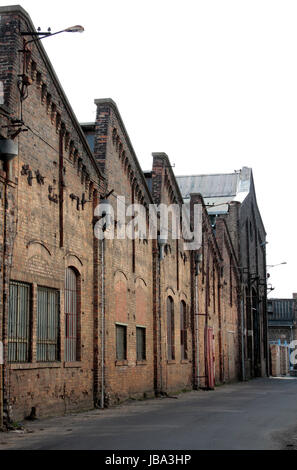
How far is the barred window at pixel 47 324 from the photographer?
56.1ft

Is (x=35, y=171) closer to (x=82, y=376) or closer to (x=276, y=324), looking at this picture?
(x=82, y=376)

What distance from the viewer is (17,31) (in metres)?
16.2

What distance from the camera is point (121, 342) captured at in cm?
2298

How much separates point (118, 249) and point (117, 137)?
3.61m

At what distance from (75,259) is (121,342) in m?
4.77

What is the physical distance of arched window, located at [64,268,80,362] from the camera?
18.8 meters

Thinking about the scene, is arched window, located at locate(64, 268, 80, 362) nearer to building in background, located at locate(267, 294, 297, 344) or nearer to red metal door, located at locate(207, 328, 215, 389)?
red metal door, located at locate(207, 328, 215, 389)

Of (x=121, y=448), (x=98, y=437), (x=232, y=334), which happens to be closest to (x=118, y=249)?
(x=98, y=437)

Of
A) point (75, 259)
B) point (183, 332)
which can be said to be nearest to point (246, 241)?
point (183, 332)

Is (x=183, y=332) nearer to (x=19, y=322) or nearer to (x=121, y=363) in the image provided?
(x=121, y=363)

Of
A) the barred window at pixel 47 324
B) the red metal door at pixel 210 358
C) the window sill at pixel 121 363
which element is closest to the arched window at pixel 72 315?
the barred window at pixel 47 324

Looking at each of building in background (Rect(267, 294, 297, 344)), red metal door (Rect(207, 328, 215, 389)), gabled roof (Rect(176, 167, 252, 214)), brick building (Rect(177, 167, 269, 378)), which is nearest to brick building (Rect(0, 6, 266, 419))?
red metal door (Rect(207, 328, 215, 389))

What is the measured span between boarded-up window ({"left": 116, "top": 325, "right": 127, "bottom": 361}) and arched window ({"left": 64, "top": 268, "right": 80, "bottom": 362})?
3.31 m

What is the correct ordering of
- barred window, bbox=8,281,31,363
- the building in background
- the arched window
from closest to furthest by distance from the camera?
barred window, bbox=8,281,31,363 → the arched window → the building in background
